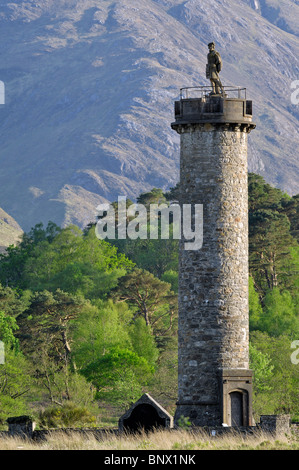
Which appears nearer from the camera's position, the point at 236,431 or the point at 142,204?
the point at 236,431

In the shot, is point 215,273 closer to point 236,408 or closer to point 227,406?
point 227,406

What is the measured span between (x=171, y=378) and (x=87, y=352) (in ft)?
27.1

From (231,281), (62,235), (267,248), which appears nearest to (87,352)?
(267,248)

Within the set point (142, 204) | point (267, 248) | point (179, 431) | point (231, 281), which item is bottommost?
point (179, 431)

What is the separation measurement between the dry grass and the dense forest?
10991 mm

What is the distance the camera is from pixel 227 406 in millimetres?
42188

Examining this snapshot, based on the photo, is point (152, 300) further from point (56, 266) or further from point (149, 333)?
point (56, 266)

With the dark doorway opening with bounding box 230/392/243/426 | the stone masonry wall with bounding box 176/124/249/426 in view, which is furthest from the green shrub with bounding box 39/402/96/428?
the dark doorway opening with bounding box 230/392/243/426

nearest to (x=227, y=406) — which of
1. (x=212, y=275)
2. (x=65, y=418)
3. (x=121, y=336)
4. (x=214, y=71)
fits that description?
(x=212, y=275)

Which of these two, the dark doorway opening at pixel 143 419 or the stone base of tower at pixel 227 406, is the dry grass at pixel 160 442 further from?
the stone base of tower at pixel 227 406

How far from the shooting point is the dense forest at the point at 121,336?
226 ft

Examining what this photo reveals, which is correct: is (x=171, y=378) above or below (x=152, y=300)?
below

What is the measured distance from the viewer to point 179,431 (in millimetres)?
38469

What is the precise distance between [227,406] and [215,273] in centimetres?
480
